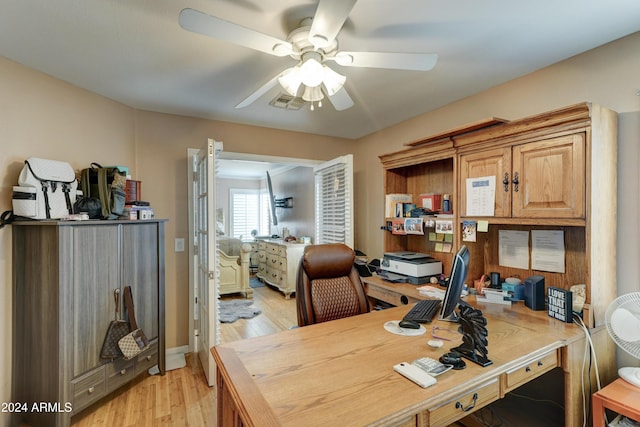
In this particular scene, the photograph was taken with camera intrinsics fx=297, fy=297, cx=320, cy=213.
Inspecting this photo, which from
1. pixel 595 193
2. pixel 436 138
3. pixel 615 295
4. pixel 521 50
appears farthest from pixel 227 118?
pixel 615 295

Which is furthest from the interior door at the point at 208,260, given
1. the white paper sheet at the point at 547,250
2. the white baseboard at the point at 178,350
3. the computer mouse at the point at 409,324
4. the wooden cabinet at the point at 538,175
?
the white paper sheet at the point at 547,250

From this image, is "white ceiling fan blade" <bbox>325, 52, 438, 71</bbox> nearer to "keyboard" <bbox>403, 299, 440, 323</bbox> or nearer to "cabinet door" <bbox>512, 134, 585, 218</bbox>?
"cabinet door" <bbox>512, 134, 585, 218</bbox>

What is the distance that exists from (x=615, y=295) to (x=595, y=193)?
648 mm

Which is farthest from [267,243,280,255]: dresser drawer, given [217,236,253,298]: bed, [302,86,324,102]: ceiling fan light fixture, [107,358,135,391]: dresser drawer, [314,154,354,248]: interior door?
[302,86,324,102]: ceiling fan light fixture

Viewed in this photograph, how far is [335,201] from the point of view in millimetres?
3398

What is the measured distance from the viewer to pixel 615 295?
5.63 feet

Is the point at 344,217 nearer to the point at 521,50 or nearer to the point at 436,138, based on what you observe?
the point at 436,138

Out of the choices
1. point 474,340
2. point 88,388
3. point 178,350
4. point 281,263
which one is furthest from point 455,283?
point 281,263

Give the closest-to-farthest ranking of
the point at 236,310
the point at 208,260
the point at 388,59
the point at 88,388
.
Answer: the point at 388,59 → the point at 88,388 → the point at 208,260 → the point at 236,310

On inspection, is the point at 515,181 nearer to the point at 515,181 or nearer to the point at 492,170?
the point at 515,181

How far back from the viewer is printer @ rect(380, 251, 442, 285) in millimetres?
2529

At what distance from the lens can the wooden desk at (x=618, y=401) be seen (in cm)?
131

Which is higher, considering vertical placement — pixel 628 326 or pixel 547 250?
pixel 547 250

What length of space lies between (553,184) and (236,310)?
3960mm
